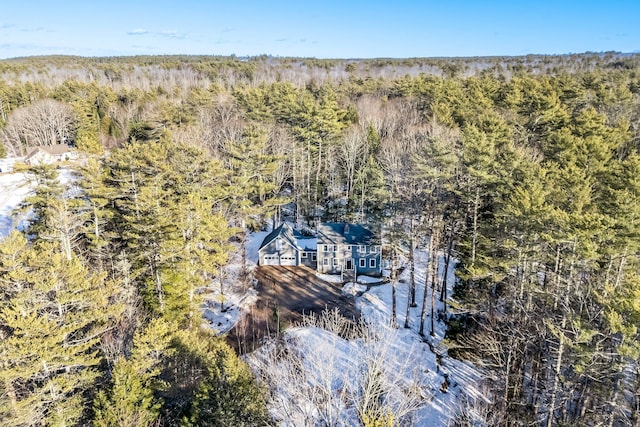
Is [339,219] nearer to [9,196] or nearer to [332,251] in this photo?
[332,251]

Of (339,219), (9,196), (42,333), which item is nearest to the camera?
(42,333)

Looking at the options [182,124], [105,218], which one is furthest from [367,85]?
[105,218]

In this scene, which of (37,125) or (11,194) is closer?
(11,194)

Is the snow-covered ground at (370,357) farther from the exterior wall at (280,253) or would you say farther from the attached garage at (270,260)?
the exterior wall at (280,253)

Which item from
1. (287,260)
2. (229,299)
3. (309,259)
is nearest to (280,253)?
(287,260)

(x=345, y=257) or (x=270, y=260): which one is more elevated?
(x=345, y=257)

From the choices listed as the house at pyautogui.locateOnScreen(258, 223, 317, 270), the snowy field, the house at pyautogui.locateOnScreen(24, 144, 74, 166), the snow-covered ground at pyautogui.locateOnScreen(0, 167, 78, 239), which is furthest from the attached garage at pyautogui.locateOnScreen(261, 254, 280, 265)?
the house at pyautogui.locateOnScreen(24, 144, 74, 166)
